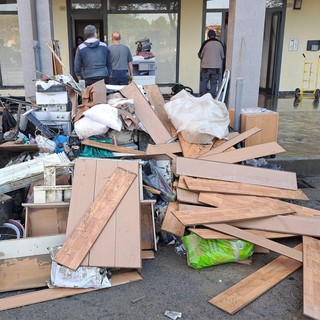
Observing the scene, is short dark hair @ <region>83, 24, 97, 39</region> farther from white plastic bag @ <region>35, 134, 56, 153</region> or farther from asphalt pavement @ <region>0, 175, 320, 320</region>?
asphalt pavement @ <region>0, 175, 320, 320</region>

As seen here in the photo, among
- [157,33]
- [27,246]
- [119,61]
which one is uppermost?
[157,33]

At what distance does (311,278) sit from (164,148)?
224 centimetres

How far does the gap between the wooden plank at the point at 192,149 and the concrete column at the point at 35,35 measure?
2.63 m

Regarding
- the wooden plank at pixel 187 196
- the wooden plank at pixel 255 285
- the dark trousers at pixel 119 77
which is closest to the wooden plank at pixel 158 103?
the wooden plank at pixel 187 196

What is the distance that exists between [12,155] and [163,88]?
7043 millimetres

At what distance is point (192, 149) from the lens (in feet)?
14.9

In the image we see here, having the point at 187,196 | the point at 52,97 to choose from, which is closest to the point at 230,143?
the point at 187,196

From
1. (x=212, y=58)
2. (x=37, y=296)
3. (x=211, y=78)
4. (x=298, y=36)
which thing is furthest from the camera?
(x=298, y=36)

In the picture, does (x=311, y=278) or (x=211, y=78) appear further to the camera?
(x=211, y=78)

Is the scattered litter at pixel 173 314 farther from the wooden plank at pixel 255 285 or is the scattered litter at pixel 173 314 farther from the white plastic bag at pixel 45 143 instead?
the white plastic bag at pixel 45 143

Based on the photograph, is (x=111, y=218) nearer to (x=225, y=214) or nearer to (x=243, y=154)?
(x=225, y=214)

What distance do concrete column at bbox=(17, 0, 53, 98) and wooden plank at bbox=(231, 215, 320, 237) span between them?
3939 mm

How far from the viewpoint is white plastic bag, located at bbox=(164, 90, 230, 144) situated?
4547 mm

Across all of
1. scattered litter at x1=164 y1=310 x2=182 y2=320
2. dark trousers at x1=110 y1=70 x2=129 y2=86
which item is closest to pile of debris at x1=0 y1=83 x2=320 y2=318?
scattered litter at x1=164 y1=310 x2=182 y2=320
